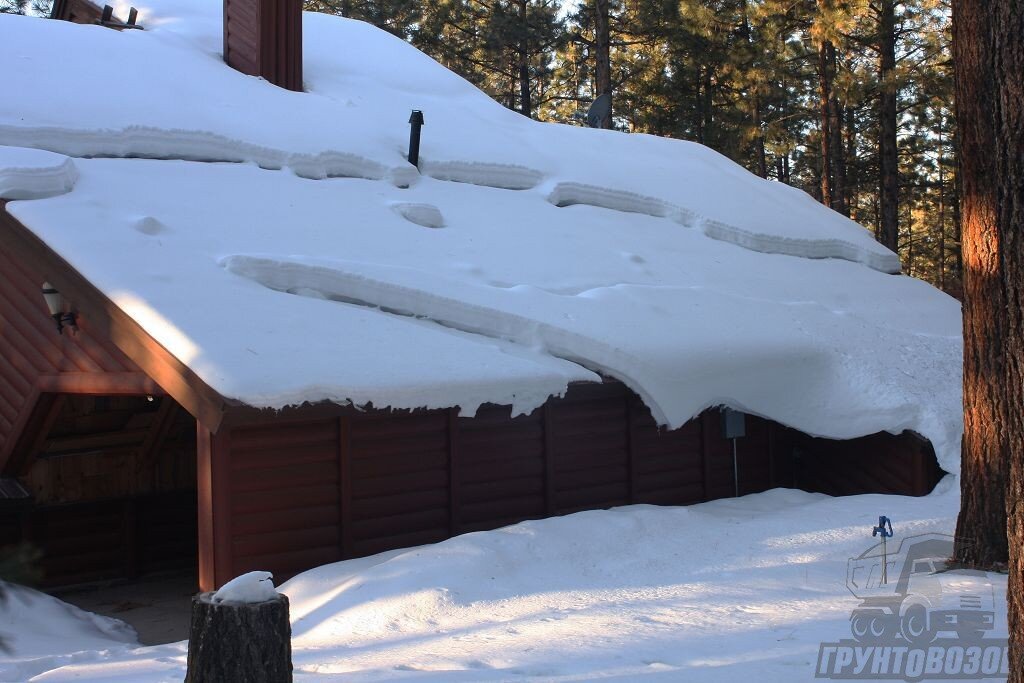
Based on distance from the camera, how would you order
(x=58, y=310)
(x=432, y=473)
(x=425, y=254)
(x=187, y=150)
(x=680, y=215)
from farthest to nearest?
1. (x=680, y=215)
2. (x=187, y=150)
3. (x=425, y=254)
4. (x=432, y=473)
5. (x=58, y=310)

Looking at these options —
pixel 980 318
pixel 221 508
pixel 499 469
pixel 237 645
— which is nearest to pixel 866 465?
pixel 980 318

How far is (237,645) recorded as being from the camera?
11.5ft

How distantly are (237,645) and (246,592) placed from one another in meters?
0.19

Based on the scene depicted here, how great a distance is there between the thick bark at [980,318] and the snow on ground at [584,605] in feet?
1.49

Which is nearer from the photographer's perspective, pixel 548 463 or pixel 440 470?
pixel 440 470

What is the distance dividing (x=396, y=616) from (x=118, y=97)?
7.50 meters

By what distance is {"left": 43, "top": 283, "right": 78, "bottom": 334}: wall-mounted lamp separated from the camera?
763 cm

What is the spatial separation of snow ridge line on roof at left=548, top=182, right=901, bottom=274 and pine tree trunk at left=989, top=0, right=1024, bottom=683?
681 centimetres

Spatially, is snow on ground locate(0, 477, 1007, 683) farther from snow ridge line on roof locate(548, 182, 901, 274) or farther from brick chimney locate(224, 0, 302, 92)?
brick chimney locate(224, 0, 302, 92)

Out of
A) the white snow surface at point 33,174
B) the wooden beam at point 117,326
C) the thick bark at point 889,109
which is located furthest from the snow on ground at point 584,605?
the thick bark at point 889,109

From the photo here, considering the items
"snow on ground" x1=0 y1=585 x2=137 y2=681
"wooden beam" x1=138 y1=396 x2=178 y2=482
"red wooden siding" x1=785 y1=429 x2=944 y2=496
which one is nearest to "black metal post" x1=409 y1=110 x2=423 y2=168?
"wooden beam" x1=138 y1=396 x2=178 y2=482

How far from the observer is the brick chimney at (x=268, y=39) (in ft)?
43.5

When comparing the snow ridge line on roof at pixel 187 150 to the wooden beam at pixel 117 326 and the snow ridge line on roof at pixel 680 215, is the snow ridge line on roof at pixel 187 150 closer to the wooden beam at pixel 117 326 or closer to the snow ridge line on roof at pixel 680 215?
the wooden beam at pixel 117 326

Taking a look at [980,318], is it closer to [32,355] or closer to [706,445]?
[706,445]
